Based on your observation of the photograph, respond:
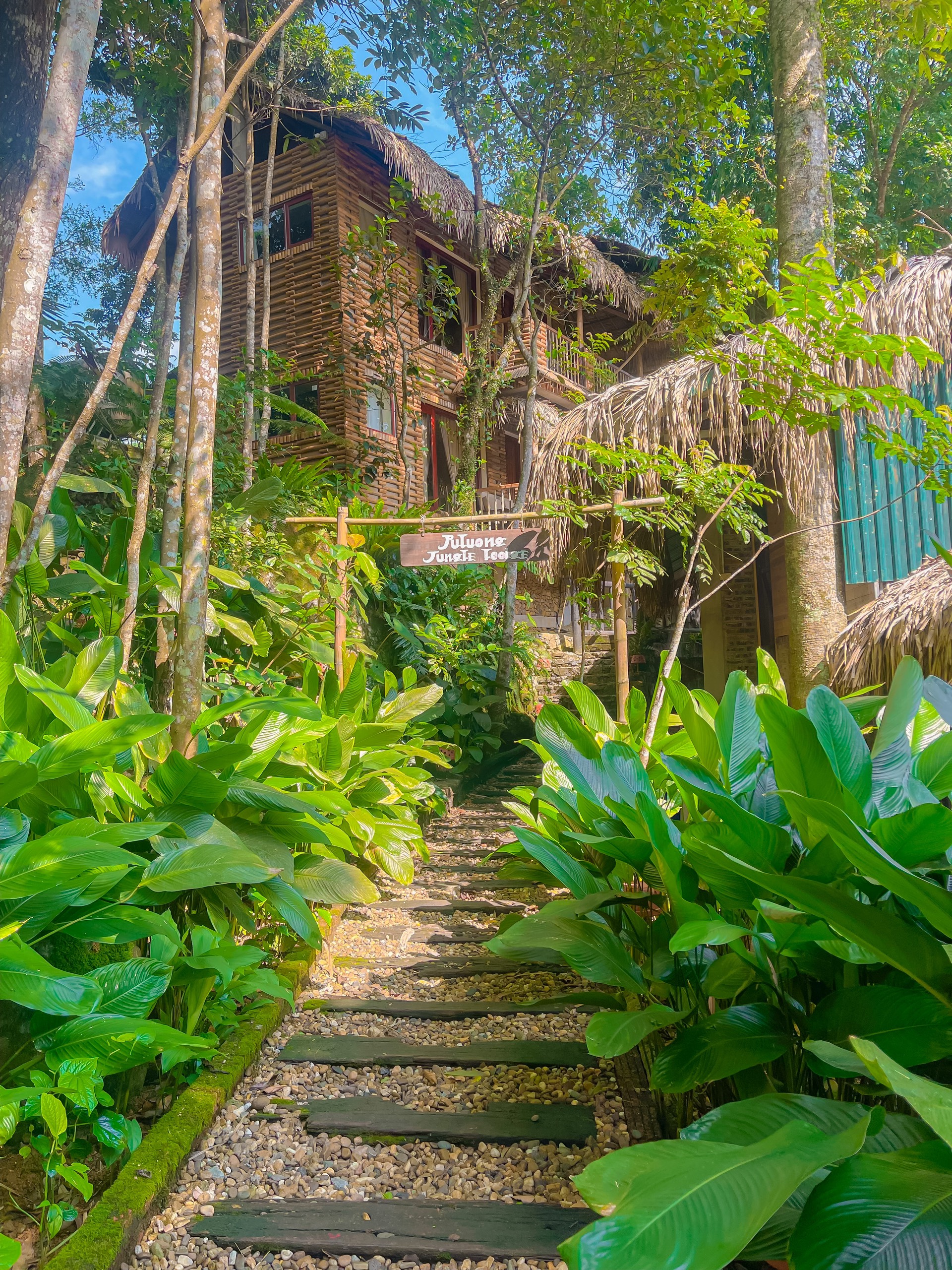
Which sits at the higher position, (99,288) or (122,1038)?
(99,288)

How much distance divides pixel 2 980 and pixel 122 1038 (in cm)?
26

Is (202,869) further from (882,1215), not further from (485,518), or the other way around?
(485,518)

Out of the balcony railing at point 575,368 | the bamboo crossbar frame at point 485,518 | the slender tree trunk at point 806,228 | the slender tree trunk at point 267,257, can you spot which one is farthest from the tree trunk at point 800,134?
the balcony railing at point 575,368

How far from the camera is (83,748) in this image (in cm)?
181

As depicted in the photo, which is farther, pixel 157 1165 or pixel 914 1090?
pixel 157 1165

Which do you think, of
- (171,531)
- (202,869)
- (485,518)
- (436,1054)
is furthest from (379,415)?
(202,869)

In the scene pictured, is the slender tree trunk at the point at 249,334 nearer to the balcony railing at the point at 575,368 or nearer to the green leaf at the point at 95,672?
the green leaf at the point at 95,672

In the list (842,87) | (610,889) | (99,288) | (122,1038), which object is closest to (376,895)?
(610,889)

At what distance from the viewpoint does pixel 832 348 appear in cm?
343

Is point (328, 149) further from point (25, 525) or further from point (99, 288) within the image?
point (25, 525)

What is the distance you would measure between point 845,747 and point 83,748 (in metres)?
1.54

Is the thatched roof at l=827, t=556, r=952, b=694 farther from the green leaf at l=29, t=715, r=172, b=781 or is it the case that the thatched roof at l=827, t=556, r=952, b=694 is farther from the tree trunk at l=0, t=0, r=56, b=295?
the tree trunk at l=0, t=0, r=56, b=295

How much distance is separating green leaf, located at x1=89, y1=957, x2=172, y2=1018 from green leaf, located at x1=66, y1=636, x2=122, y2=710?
90 centimetres

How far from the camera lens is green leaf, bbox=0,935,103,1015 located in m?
1.40
